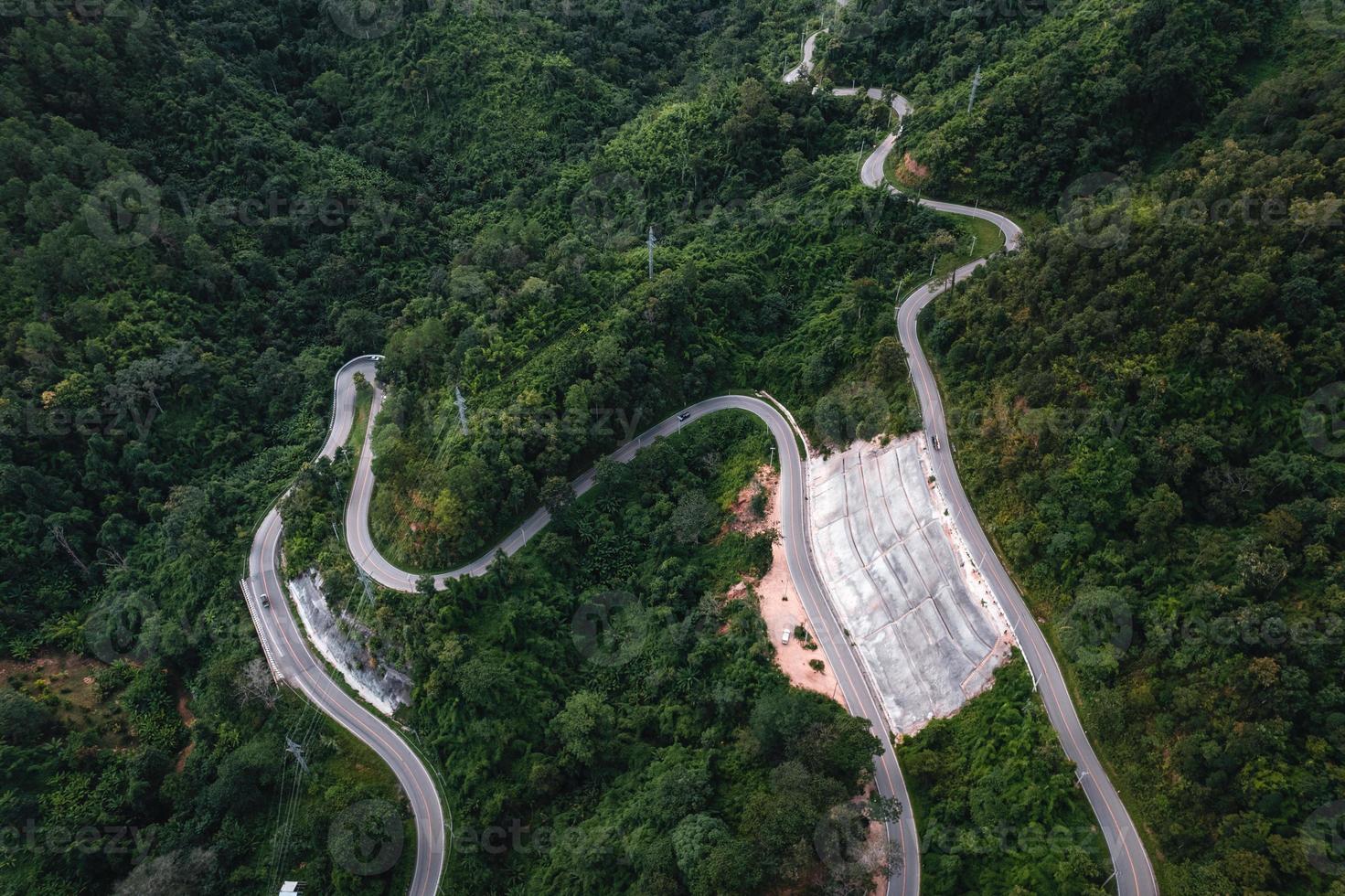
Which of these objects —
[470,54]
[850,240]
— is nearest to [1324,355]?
[850,240]

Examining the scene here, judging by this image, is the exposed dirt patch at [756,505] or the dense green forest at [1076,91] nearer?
the exposed dirt patch at [756,505]

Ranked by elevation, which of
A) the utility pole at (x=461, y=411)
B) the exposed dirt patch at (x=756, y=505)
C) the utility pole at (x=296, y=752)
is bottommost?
the exposed dirt patch at (x=756, y=505)

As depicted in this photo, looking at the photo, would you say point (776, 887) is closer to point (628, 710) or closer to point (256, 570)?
point (628, 710)

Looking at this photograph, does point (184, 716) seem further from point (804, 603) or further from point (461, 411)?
point (804, 603)

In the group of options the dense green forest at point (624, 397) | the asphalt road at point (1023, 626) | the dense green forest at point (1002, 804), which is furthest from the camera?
the dense green forest at point (624, 397)

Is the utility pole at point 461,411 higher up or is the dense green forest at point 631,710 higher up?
the utility pole at point 461,411

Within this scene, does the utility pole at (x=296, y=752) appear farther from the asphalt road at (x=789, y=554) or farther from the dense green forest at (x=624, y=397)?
the asphalt road at (x=789, y=554)

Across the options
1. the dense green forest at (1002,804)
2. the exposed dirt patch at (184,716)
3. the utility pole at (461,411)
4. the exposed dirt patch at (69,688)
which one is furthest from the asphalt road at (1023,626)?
the exposed dirt patch at (69,688)
